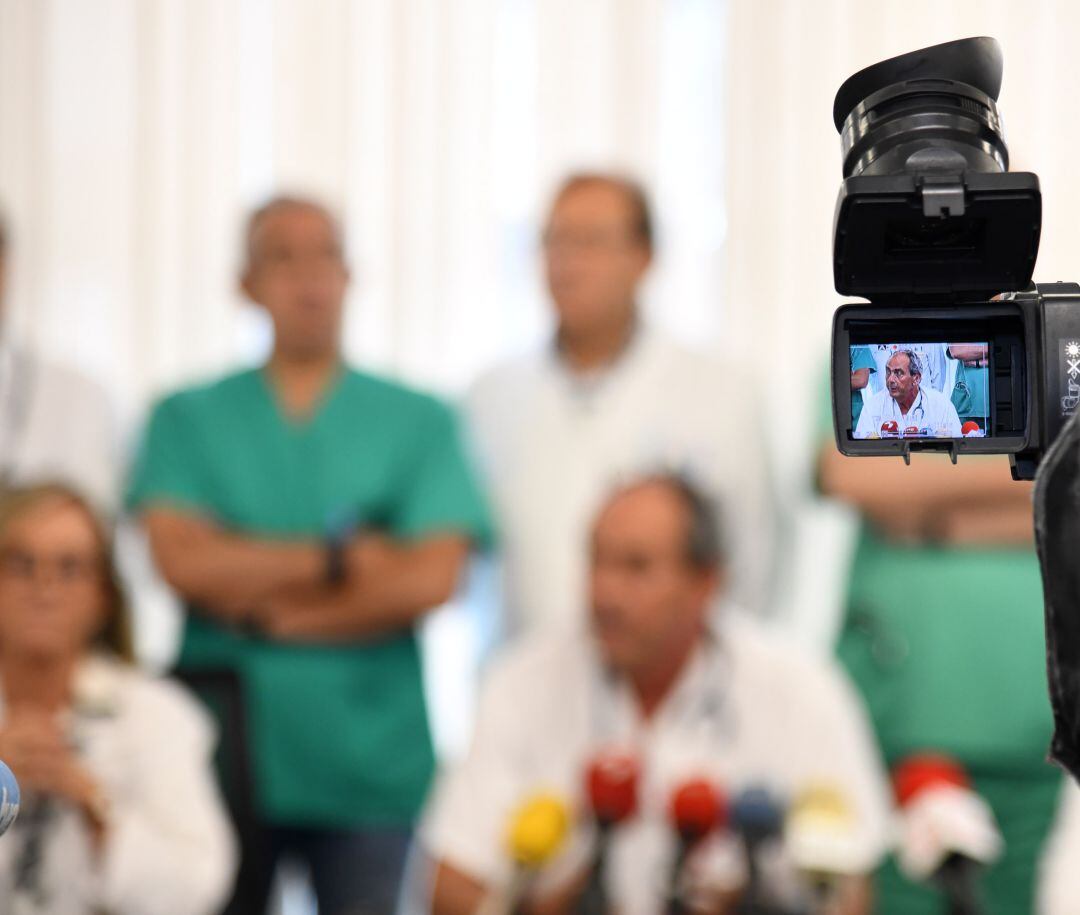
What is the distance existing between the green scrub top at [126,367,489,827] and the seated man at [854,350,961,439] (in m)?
1.56

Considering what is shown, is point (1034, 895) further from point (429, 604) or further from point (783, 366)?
point (783, 366)

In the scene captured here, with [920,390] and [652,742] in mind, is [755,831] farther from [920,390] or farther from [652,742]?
[920,390]

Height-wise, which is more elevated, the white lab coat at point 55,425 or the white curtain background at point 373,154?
the white curtain background at point 373,154

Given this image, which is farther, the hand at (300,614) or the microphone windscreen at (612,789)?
the hand at (300,614)

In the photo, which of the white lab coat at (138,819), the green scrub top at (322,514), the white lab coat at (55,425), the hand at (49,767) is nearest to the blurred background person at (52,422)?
the white lab coat at (55,425)

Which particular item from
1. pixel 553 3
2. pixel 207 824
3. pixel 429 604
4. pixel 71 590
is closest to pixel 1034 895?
pixel 429 604

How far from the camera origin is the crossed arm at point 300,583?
2729 millimetres

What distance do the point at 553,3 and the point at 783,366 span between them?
0.98 metres

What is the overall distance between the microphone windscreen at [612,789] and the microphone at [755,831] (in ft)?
0.47

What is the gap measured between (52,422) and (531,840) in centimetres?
129

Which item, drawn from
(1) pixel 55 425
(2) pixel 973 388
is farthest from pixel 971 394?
(1) pixel 55 425

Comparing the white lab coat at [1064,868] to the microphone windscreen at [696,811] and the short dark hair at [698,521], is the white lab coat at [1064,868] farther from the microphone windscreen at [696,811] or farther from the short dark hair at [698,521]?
the short dark hair at [698,521]

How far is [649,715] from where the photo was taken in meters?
2.58

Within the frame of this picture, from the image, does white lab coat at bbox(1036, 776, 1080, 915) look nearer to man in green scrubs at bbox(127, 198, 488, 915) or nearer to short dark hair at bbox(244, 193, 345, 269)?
man in green scrubs at bbox(127, 198, 488, 915)
